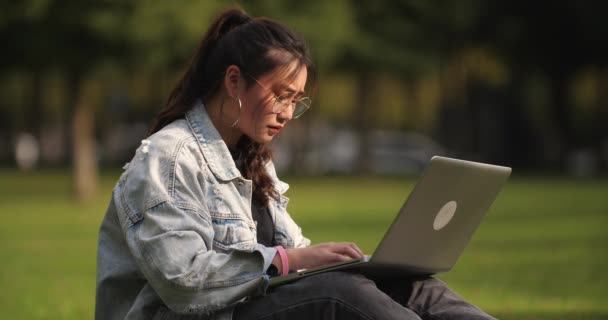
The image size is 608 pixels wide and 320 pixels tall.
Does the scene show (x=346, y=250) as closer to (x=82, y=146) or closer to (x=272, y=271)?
(x=272, y=271)

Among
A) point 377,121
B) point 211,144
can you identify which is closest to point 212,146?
point 211,144

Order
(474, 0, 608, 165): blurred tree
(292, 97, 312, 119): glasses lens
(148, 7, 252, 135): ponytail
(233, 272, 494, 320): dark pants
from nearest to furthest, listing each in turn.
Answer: (233, 272, 494, 320): dark pants
(148, 7, 252, 135): ponytail
(292, 97, 312, 119): glasses lens
(474, 0, 608, 165): blurred tree

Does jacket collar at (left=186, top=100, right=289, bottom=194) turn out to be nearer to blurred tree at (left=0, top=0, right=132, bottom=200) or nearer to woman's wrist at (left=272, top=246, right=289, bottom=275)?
woman's wrist at (left=272, top=246, right=289, bottom=275)

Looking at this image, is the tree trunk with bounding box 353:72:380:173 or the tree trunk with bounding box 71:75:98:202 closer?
the tree trunk with bounding box 71:75:98:202

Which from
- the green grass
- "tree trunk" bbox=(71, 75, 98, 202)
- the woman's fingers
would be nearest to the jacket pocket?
the woman's fingers

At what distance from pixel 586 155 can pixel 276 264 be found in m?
44.9

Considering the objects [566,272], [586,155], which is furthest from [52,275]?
[586,155]

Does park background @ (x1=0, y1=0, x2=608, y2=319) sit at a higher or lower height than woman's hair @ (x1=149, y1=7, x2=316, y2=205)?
lower

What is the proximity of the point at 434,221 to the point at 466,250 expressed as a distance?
9.84 m

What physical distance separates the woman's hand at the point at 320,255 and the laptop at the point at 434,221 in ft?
0.21

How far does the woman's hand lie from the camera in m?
3.64

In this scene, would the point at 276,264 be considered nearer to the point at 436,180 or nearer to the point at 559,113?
the point at 436,180

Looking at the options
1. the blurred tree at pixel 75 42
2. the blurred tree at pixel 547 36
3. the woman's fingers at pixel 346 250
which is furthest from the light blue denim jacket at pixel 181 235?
the blurred tree at pixel 547 36

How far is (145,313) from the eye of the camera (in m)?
3.62
